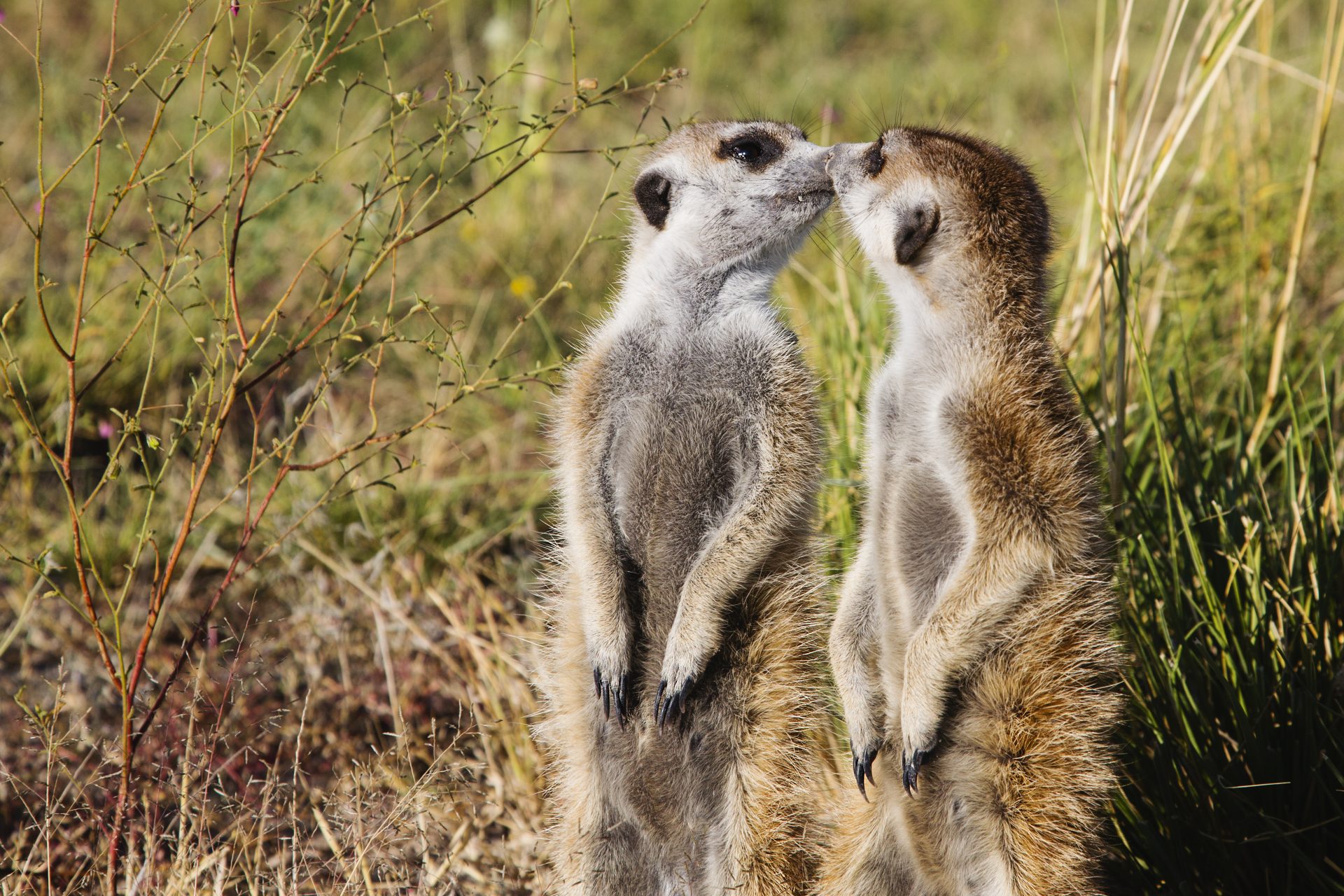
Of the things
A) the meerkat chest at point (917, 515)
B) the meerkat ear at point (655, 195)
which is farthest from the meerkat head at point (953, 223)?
the meerkat ear at point (655, 195)

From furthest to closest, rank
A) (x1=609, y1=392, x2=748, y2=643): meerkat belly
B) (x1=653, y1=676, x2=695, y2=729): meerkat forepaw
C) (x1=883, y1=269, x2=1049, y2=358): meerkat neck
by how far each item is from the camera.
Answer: (x1=609, y1=392, x2=748, y2=643): meerkat belly, (x1=653, y1=676, x2=695, y2=729): meerkat forepaw, (x1=883, y1=269, x2=1049, y2=358): meerkat neck

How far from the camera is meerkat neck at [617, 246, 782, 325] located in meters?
2.80

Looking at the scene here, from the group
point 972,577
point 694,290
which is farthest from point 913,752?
point 694,290

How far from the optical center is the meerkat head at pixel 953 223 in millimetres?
2336

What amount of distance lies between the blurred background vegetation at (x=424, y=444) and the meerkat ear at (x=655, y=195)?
8cm

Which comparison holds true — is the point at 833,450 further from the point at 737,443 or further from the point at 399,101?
the point at 399,101

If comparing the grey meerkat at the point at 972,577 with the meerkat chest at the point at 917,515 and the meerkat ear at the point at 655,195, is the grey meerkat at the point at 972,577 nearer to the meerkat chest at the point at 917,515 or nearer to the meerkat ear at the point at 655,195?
the meerkat chest at the point at 917,515

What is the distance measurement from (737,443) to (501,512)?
1.53 metres

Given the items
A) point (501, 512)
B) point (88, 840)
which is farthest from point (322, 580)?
point (88, 840)

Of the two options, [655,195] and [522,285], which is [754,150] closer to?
[655,195]

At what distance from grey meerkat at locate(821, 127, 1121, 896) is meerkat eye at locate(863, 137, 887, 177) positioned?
0.06ft

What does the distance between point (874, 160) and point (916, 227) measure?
0.85ft

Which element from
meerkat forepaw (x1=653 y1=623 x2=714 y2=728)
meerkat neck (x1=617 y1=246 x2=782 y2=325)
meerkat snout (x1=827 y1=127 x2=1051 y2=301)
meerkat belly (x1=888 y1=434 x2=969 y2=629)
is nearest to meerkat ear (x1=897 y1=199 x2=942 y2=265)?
meerkat snout (x1=827 y1=127 x2=1051 y2=301)

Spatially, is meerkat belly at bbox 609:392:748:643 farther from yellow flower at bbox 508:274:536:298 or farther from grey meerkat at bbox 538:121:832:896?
yellow flower at bbox 508:274:536:298
